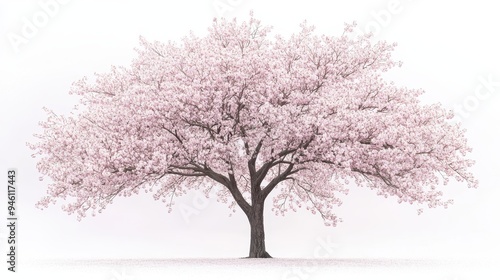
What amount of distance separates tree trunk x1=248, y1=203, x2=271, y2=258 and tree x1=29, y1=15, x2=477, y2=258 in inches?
6.6

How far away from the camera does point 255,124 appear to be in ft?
77.3

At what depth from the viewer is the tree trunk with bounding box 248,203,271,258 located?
25109 millimetres

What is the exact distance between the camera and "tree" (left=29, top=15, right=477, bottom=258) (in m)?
22.0

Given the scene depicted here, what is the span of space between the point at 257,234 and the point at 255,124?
13.8ft

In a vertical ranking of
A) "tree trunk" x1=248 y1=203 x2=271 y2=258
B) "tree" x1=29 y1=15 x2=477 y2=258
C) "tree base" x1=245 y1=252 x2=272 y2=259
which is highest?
"tree" x1=29 y1=15 x2=477 y2=258

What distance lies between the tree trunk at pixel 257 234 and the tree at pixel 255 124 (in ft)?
0.55

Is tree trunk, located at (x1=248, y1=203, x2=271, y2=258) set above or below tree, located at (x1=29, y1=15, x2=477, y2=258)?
below

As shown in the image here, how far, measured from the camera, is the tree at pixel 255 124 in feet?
72.2

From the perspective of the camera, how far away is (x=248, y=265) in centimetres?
2195

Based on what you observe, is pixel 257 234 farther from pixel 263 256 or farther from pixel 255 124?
pixel 255 124

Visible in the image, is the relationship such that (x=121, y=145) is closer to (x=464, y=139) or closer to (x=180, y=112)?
(x=180, y=112)

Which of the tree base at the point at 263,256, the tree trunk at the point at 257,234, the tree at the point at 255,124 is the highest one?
the tree at the point at 255,124

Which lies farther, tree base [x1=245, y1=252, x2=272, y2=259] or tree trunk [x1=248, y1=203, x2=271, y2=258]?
tree trunk [x1=248, y1=203, x2=271, y2=258]

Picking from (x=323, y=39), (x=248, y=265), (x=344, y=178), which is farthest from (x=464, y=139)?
(x=248, y=265)
